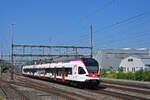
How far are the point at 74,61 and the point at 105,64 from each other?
182 ft

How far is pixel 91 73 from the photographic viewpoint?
2066cm

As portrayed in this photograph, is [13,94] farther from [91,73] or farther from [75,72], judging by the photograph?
[91,73]

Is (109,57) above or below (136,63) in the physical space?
above

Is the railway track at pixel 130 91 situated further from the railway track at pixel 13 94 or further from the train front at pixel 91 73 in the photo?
the railway track at pixel 13 94

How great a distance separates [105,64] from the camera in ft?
254

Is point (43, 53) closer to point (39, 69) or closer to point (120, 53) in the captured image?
point (39, 69)

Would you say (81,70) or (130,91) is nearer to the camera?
(130,91)

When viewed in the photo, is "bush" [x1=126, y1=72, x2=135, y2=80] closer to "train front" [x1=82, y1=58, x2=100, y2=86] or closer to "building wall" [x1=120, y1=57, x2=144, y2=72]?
"train front" [x1=82, y1=58, x2=100, y2=86]

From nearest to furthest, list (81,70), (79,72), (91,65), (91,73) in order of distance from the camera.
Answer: (91,73) → (91,65) → (81,70) → (79,72)

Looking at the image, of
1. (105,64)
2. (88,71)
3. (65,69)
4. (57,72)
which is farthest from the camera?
(105,64)

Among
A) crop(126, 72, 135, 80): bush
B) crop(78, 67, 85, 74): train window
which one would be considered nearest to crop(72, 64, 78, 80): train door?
crop(78, 67, 85, 74): train window

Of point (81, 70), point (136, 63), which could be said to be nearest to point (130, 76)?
point (81, 70)

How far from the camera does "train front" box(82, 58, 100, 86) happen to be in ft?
67.3

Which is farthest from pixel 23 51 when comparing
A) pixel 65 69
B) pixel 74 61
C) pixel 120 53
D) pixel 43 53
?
pixel 120 53
